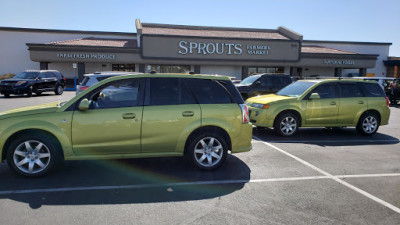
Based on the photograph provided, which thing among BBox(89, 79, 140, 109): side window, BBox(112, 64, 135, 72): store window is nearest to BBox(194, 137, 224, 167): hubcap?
BBox(89, 79, 140, 109): side window

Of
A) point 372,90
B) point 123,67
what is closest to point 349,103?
point 372,90

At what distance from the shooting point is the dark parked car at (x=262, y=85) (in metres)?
14.1

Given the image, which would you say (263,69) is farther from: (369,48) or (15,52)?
(15,52)

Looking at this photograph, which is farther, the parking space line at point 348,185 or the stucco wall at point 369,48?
the stucco wall at point 369,48

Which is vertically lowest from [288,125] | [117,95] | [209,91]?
[288,125]

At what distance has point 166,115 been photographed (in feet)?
16.6

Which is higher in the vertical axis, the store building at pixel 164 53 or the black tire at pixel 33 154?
the store building at pixel 164 53

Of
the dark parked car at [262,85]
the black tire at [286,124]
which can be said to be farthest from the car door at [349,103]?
the dark parked car at [262,85]

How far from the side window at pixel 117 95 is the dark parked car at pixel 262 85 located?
931 cm

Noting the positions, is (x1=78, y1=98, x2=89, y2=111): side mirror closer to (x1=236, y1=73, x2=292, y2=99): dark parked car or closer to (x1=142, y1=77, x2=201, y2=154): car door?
(x1=142, y1=77, x2=201, y2=154): car door

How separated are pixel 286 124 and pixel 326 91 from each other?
66.4 inches

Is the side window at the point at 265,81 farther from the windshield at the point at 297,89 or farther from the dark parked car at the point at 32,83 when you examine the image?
the dark parked car at the point at 32,83

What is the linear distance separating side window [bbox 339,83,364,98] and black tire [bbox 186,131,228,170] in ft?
18.1

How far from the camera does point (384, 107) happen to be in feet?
30.6
